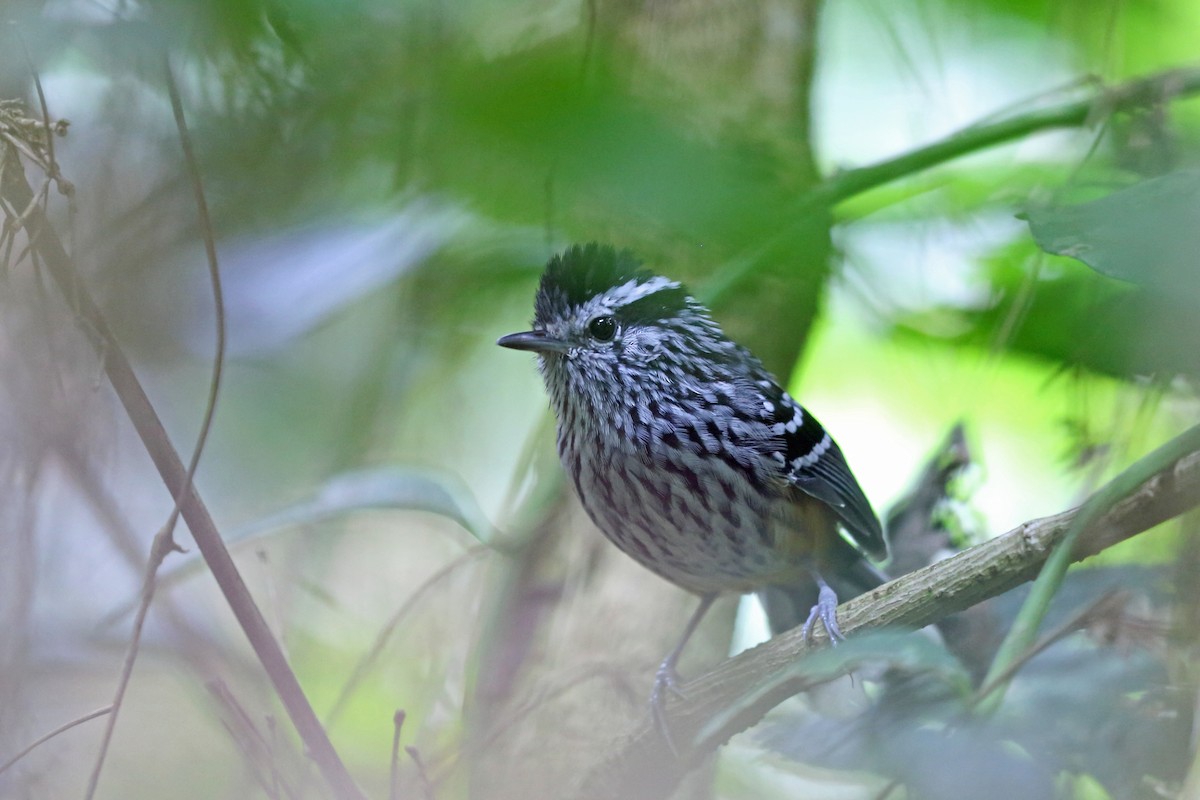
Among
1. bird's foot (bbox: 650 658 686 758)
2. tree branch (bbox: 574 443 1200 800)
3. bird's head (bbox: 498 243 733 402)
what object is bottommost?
tree branch (bbox: 574 443 1200 800)

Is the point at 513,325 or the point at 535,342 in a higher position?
the point at 513,325

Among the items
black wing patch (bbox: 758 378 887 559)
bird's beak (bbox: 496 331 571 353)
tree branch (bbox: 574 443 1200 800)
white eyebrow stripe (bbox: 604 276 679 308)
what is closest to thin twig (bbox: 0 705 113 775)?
tree branch (bbox: 574 443 1200 800)

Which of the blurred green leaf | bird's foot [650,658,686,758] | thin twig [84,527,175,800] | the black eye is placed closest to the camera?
the blurred green leaf

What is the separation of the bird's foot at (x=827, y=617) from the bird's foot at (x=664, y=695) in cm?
44

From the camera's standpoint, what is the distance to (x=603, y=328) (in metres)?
2.79

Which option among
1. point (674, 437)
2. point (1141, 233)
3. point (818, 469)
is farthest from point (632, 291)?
point (1141, 233)

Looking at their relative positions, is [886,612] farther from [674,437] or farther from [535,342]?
[535,342]

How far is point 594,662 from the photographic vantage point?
319 centimetres

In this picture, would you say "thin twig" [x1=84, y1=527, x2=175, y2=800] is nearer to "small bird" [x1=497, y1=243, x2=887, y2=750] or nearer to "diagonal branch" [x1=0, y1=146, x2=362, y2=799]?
"diagonal branch" [x1=0, y1=146, x2=362, y2=799]

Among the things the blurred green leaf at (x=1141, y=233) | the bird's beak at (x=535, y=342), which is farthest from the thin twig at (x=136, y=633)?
the blurred green leaf at (x=1141, y=233)

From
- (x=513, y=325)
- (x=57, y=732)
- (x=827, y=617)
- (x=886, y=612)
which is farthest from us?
(x=513, y=325)

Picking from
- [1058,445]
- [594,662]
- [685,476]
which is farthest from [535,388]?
[1058,445]

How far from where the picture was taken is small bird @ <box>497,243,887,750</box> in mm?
2656

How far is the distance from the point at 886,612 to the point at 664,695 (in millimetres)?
963
